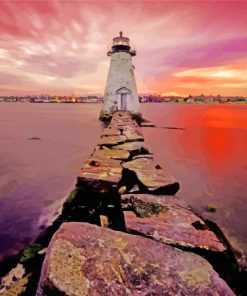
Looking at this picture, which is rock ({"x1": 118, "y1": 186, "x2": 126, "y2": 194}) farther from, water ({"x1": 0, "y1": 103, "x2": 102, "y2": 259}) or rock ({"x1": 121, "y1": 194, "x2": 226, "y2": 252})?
water ({"x1": 0, "y1": 103, "x2": 102, "y2": 259})

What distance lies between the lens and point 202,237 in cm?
193

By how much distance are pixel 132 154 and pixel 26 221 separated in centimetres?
247

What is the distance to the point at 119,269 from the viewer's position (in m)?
1.47

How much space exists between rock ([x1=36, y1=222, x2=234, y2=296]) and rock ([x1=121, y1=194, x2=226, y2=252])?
0.54 feet

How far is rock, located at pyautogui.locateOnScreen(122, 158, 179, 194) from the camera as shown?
282 cm

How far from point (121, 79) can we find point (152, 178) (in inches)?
641

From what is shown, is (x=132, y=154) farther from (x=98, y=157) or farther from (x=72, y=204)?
(x=72, y=204)

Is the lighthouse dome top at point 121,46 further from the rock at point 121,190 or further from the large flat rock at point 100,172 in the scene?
the rock at point 121,190

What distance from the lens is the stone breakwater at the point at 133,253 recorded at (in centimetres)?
138

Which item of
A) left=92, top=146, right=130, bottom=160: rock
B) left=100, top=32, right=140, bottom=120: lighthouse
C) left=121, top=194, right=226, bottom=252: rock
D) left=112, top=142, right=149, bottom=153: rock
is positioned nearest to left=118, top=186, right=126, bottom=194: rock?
left=121, top=194, right=226, bottom=252: rock

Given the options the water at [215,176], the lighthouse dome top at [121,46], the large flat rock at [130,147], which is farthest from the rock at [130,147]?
the lighthouse dome top at [121,46]

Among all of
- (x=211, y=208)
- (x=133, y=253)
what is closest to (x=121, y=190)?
(x=133, y=253)

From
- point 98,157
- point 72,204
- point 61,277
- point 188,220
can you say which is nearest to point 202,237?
point 188,220

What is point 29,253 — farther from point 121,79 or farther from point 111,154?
point 121,79
